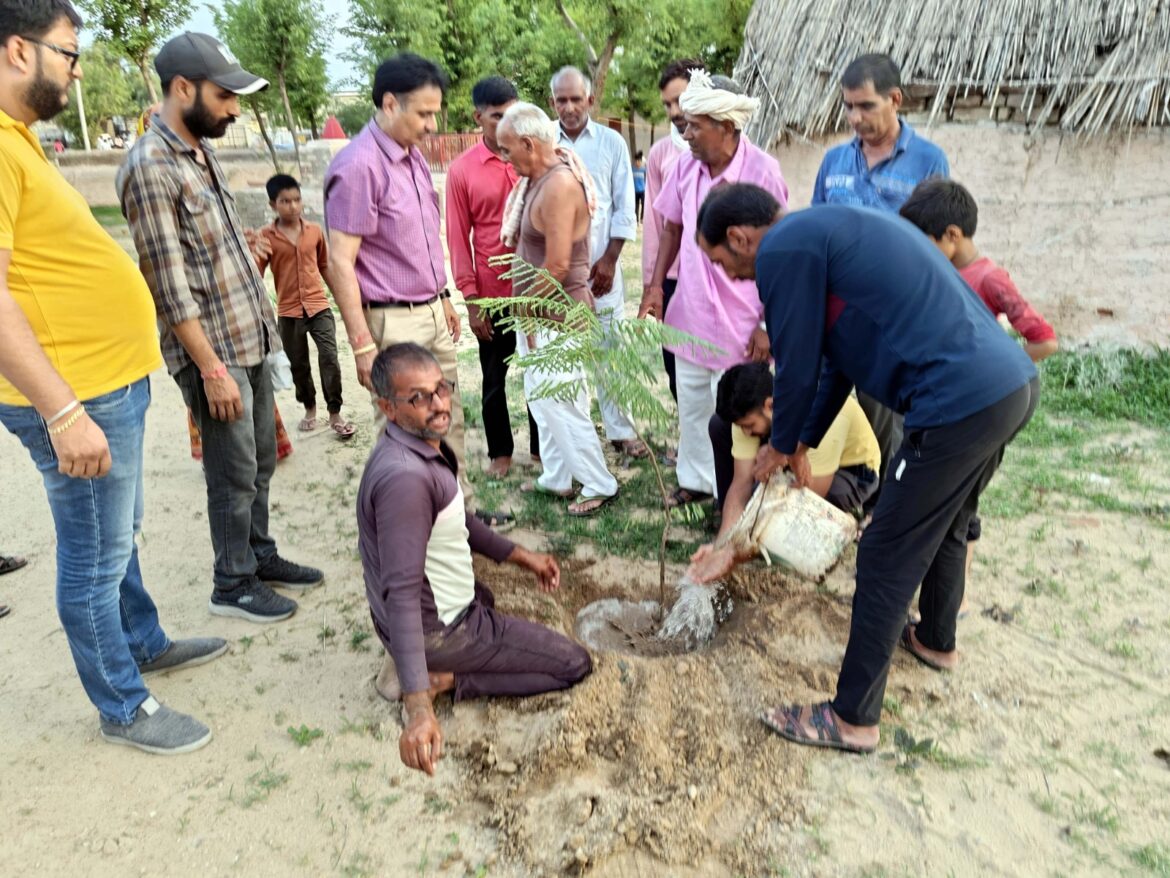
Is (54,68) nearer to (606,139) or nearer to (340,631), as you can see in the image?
(340,631)

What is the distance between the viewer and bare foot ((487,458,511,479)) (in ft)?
16.1

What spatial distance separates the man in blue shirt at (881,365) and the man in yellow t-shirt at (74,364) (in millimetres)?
1833

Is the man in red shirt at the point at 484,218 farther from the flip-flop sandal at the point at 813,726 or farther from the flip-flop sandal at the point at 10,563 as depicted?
the flip-flop sandal at the point at 10,563

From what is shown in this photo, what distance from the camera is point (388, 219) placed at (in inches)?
143

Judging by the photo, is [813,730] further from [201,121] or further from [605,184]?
[605,184]

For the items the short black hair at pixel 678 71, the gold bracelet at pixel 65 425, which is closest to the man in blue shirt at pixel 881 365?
the gold bracelet at pixel 65 425

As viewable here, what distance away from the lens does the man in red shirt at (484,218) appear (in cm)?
438

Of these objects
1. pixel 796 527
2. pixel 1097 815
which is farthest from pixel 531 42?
pixel 1097 815

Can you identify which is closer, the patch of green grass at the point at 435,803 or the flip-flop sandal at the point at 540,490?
the patch of green grass at the point at 435,803

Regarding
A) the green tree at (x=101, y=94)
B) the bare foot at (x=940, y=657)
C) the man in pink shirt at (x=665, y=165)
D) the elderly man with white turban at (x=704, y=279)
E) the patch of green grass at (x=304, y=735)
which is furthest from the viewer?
the green tree at (x=101, y=94)

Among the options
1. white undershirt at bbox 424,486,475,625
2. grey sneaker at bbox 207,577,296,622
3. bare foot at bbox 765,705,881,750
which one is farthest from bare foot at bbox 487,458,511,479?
bare foot at bbox 765,705,881,750

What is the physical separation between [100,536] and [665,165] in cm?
358

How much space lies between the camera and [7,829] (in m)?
2.44

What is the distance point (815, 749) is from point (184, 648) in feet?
7.85
